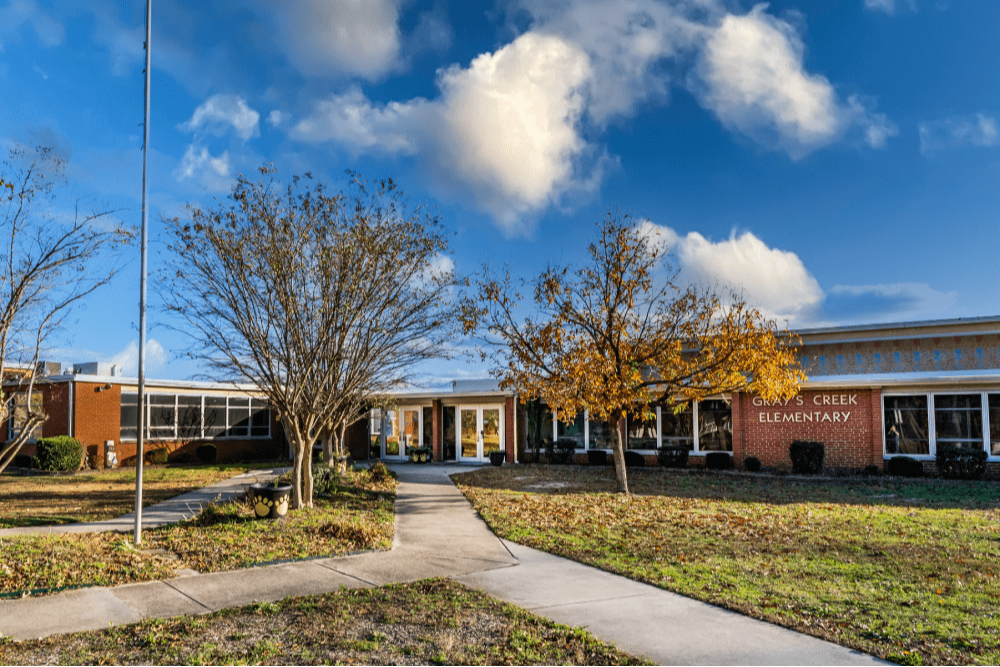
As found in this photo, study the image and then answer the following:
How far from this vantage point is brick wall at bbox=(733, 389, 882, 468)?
21781 millimetres

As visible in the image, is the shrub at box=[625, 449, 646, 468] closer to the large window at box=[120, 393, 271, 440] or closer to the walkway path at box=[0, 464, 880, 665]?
the walkway path at box=[0, 464, 880, 665]

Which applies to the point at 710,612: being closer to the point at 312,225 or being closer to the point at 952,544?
the point at 952,544

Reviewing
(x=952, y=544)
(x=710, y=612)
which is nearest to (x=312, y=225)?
(x=710, y=612)

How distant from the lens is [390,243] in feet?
45.0

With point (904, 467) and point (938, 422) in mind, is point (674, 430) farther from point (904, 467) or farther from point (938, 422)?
point (938, 422)

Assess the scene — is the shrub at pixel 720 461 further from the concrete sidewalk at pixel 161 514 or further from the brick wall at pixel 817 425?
the concrete sidewalk at pixel 161 514

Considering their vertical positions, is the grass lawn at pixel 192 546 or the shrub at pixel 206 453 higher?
the grass lawn at pixel 192 546

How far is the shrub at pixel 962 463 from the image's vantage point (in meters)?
19.7

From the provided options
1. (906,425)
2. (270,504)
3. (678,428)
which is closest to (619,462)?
(678,428)

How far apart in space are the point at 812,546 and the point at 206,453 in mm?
25338

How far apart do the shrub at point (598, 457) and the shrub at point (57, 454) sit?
1766cm

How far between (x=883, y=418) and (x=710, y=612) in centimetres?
1771

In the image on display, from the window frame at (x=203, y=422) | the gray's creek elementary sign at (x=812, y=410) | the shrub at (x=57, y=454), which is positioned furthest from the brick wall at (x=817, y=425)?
the shrub at (x=57, y=454)

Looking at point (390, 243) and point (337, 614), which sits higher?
point (390, 243)
